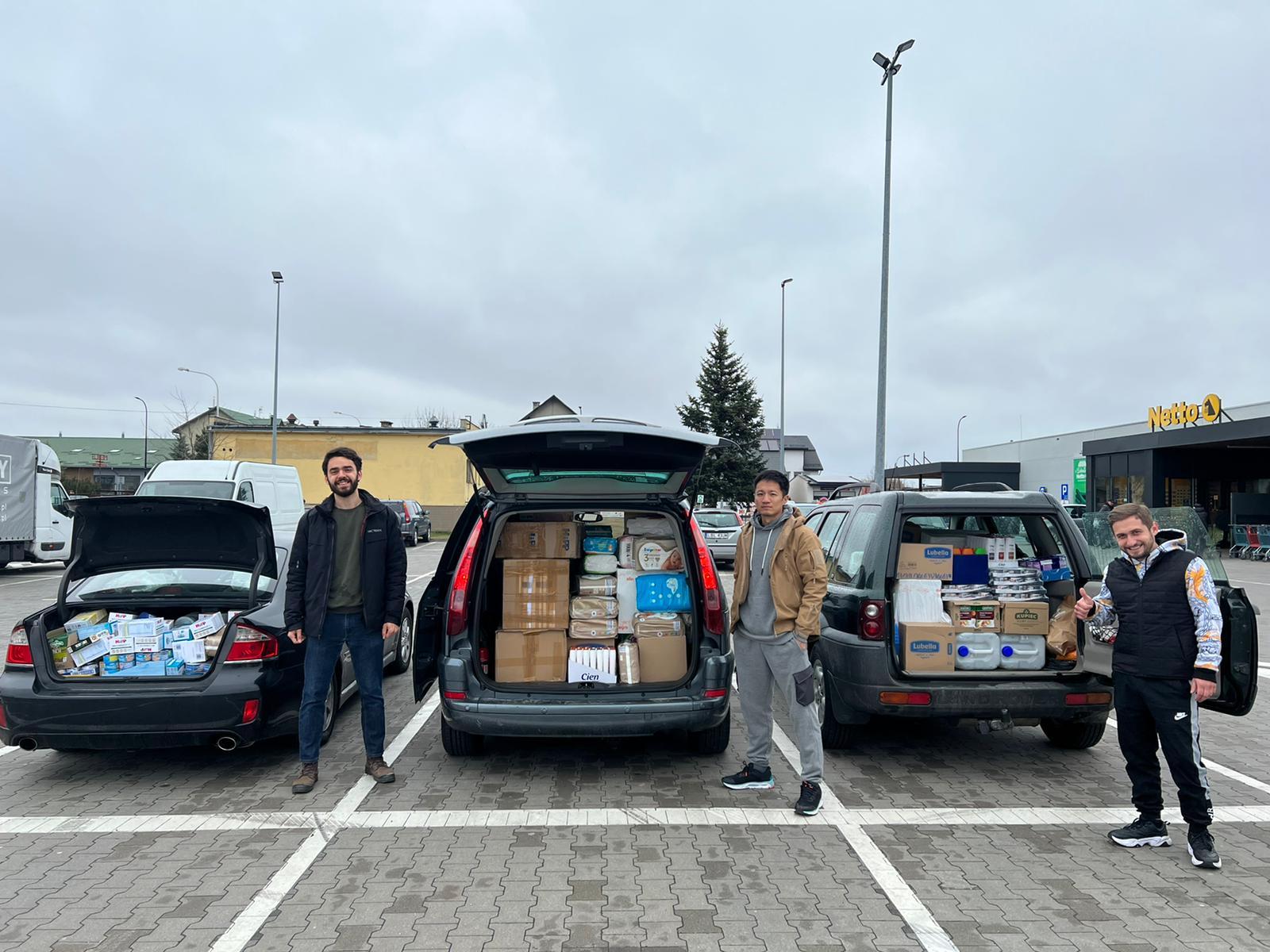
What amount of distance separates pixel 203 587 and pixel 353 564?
3.70 feet

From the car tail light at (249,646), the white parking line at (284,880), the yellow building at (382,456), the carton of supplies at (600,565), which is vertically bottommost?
the white parking line at (284,880)

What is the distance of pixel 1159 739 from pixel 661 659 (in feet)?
8.70

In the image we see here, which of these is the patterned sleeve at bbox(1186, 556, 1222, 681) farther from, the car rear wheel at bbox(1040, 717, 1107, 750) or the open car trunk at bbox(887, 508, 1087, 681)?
the car rear wheel at bbox(1040, 717, 1107, 750)

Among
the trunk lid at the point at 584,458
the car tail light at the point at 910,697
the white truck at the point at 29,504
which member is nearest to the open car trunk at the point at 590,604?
the trunk lid at the point at 584,458

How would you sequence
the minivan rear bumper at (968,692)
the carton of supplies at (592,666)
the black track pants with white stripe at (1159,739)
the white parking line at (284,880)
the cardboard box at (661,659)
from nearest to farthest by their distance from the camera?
the white parking line at (284,880) < the black track pants with white stripe at (1159,739) < the minivan rear bumper at (968,692) < the carton of supplies at (592,666) < the cardboard box at (661,659)

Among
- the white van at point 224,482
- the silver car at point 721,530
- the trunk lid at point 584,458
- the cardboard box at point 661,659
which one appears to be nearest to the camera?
the trunk lid at point 584,458

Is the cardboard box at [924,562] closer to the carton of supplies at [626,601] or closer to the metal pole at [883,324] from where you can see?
the carton of supplies at [626,601]

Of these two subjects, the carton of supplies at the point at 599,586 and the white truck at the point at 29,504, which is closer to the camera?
the carton of supplies at the point at 599,586

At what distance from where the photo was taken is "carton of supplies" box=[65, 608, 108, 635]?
4965 mm

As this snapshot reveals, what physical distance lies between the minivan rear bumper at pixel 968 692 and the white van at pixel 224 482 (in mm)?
12546

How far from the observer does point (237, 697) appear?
4.67 m

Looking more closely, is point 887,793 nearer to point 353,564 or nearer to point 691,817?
point 691,817

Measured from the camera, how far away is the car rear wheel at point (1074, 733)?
5.46 m

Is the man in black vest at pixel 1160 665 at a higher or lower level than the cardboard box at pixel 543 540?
lower
